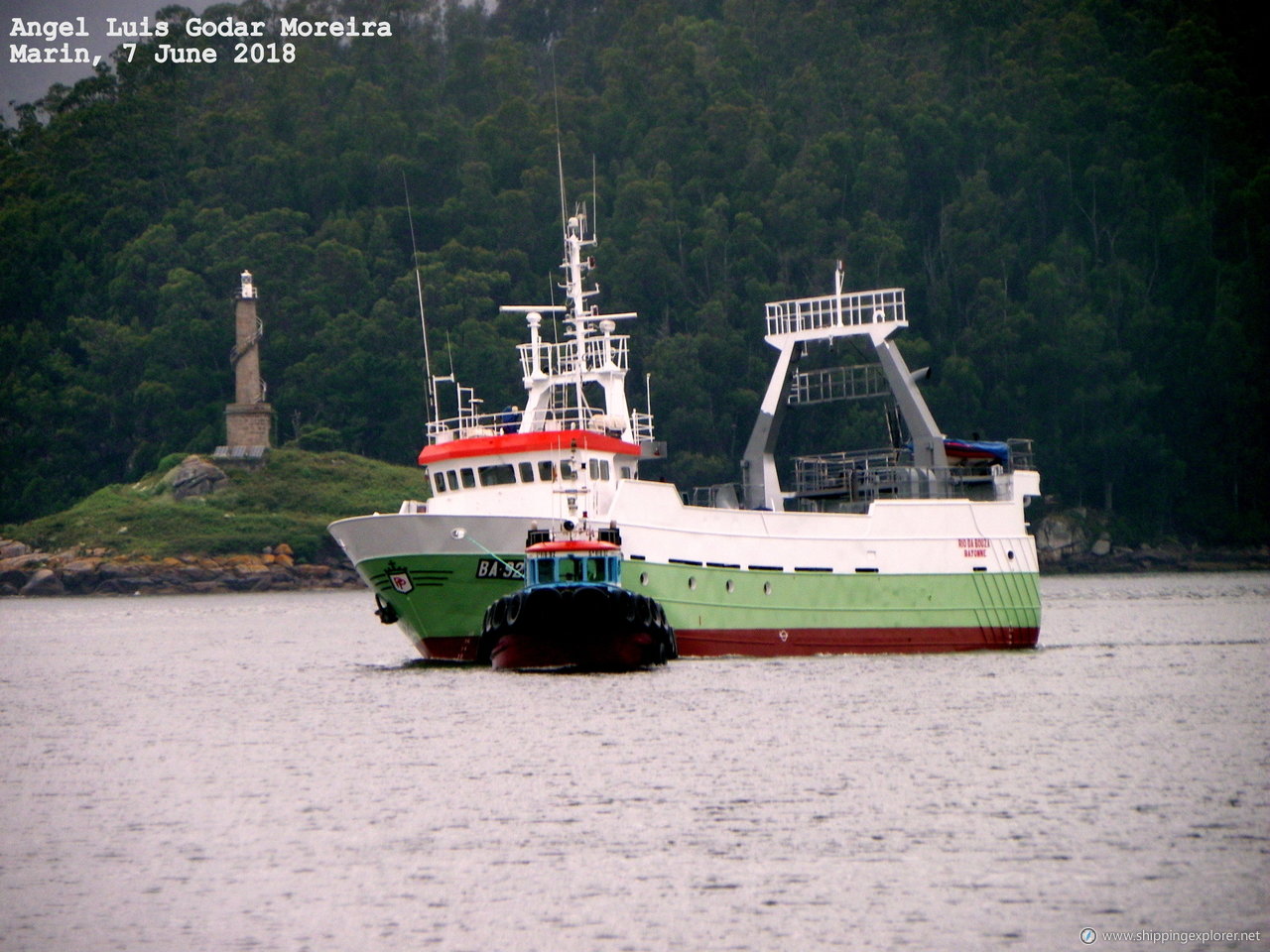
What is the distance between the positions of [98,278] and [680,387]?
50.9 m

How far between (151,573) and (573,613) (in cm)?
7410

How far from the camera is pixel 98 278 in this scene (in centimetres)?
14688

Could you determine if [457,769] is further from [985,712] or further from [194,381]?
[194,381]

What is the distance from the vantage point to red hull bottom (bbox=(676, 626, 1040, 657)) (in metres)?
45.8

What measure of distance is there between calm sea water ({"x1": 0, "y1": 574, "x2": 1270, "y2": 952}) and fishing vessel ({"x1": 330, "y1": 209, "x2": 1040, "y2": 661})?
50.5 inches

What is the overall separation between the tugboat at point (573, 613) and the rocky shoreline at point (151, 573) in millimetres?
71107

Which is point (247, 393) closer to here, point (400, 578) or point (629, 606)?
point (400, 578)

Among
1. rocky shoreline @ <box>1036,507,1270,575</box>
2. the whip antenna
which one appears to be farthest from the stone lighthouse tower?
rocky shoreline @ <box>1036,507,1270,575</box>

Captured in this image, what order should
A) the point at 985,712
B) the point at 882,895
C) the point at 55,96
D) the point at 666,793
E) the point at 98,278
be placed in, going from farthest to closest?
the point at 55,96
the point at 98,278
the point at 985,712
the point at 666,793
the point at 882,895

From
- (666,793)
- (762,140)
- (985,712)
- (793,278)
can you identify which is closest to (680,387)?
(793,278)

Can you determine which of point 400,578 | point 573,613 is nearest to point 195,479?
point 400,578

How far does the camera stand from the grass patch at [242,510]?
112000mm

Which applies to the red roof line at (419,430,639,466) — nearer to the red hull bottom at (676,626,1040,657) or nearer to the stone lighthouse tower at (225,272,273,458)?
the red hull bottom at (676,626,1040,657)

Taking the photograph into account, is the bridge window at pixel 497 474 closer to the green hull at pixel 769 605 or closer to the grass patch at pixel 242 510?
the green hull at pixel 769 605
